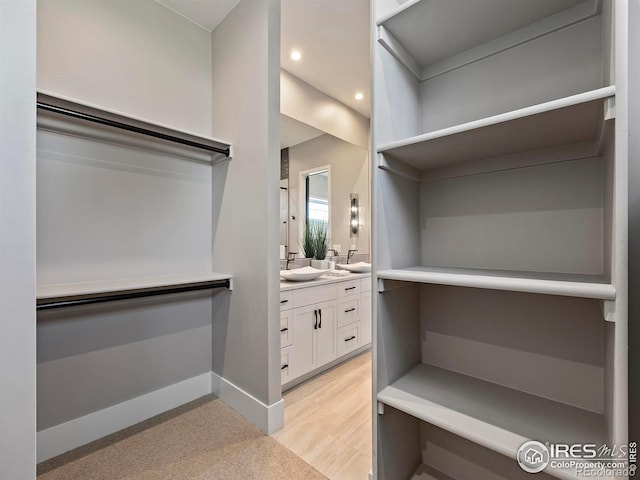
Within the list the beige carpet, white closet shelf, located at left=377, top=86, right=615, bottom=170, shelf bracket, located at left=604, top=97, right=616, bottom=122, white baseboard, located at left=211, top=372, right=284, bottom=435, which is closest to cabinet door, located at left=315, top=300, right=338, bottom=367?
white baseboard, located at left=211, top=372, right=284, bottom=435

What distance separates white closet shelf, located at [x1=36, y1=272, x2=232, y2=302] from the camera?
4.54 ft

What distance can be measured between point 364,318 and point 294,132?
2.01m

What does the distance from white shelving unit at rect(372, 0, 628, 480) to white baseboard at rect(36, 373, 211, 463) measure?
1529mm

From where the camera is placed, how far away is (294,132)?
10.0 ft

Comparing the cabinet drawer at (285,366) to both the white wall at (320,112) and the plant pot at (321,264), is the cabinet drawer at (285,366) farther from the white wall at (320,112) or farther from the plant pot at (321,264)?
the white wall at (320,112)

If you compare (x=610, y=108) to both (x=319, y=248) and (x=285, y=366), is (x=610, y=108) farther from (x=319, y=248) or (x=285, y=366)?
(x=319, y=248)

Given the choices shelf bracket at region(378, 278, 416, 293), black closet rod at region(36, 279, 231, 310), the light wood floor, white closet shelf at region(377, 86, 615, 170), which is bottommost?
the light wood floor

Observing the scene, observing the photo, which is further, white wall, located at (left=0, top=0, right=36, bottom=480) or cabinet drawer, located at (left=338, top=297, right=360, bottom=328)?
cabinet drawer, located at (left=338, top=297, right=360, bottom=328)

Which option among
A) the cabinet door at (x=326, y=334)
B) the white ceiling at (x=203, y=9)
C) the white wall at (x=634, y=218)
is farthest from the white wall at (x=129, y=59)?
the white wall at (x=634, y=218)

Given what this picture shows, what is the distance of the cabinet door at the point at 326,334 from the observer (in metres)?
2.45

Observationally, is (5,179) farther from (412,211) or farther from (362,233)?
(362,233)

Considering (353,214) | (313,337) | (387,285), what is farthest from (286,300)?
(353,214)

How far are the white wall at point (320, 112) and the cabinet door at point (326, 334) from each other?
183 cm

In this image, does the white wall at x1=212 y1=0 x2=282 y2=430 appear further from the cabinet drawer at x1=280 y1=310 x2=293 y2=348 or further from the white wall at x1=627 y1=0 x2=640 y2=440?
Result: the white wall at x1=627 y1=0 x2=640 y2=440
